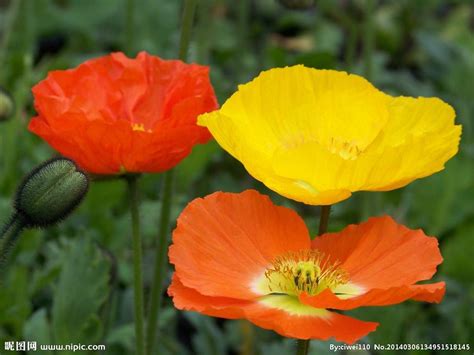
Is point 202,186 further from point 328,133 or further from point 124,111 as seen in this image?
point 328,133

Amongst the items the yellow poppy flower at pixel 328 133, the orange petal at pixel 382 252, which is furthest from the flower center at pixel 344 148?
the orange petal at pixel 382 252

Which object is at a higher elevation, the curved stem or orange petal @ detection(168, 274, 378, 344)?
orange petal @ detection(168, 274, 378, 344)

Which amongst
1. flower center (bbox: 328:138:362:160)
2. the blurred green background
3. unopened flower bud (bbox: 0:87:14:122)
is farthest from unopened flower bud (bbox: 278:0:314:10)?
flower center (bbox: 328:138:362:160)

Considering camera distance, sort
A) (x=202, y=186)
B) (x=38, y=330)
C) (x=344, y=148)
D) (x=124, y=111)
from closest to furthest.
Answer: (x=344, y=148) → (x=124, y=111) → (x=38, y=330) → (x=202, y=186)

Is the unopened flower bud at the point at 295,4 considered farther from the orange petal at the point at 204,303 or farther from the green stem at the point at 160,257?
the orange petal at the point at 204,303

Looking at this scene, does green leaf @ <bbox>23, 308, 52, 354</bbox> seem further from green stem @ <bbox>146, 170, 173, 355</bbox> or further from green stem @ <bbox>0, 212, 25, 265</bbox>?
green stem @ <bbox>0, 212, 25, 265</bbox>

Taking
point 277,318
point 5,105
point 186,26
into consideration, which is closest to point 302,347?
point 277,318

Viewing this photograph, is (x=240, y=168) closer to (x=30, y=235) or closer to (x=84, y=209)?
(x=84, y=209)
